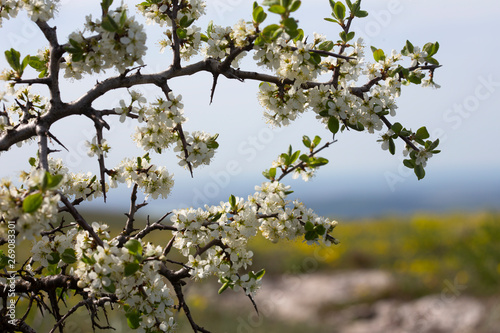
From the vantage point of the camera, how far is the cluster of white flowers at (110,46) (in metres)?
1.55

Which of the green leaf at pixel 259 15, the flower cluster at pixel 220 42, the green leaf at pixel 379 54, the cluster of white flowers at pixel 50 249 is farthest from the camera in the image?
the green leaf at pixel 379 54

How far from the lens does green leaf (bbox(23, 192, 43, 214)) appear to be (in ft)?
4.09

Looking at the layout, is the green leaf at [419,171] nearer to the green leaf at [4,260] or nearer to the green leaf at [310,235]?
the green leaf at [310,235]

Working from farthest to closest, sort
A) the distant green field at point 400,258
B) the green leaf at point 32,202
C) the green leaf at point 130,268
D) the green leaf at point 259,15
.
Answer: the distant green field at point 400,258 → the green leaf at point 259,15 → the green leaf at point 130,268 → the green leaf at point 32,202

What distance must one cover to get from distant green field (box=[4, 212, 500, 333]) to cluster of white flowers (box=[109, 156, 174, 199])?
3.69m

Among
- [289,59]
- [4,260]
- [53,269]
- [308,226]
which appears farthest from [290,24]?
[4,260]

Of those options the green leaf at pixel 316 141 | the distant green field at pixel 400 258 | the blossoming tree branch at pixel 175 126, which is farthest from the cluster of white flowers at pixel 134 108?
the distant green field at pixel 400 258

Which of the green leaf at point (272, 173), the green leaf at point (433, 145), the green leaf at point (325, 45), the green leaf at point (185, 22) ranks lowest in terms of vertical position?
the green leaf at point (433, 145)

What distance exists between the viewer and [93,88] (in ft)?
6.07

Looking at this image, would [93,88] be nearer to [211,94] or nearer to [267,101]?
[211,94]

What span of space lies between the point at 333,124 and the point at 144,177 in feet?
2.72

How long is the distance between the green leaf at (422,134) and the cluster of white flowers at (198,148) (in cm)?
87

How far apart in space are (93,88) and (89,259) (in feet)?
2.23

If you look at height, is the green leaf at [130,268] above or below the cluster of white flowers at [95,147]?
below
